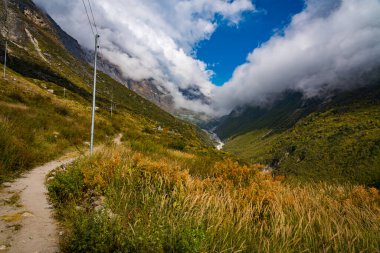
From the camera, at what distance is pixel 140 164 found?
8.34 m

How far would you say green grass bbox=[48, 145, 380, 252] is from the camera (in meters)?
3.98

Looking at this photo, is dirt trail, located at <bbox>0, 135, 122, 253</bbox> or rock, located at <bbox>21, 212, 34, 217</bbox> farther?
rock, located at <bbox>21, 212, 34, 217</bbox>

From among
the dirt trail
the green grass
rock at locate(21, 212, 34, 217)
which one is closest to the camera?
the green grass

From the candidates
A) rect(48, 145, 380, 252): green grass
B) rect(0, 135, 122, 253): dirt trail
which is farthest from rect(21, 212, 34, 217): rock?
rect(48, 145, 380, 252): green grass

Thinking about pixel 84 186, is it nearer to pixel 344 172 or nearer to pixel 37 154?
pixel 37 154

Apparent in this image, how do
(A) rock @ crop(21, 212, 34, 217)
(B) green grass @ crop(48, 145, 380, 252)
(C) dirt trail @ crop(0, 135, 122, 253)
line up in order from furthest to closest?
(A) rock @ crop(21, 212, 34, 217) < (C) dirt trail @ crop(0, 135, 122, 253) < (B) green grass @ crop(48, 145, 380, 252)

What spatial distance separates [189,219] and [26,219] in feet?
10.8

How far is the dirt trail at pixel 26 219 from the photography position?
4.29 m

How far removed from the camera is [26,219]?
5.33 m

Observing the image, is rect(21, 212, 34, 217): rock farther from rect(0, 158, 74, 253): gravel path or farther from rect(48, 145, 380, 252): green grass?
rect(48, 145, 380, 252): green grass

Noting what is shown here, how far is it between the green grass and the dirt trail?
28cm

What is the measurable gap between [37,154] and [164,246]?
30.5 ft

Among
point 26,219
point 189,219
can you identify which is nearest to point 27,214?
point 26,219

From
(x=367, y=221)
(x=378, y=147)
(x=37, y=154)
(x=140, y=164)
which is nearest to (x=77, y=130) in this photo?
(x=37, y=154)
